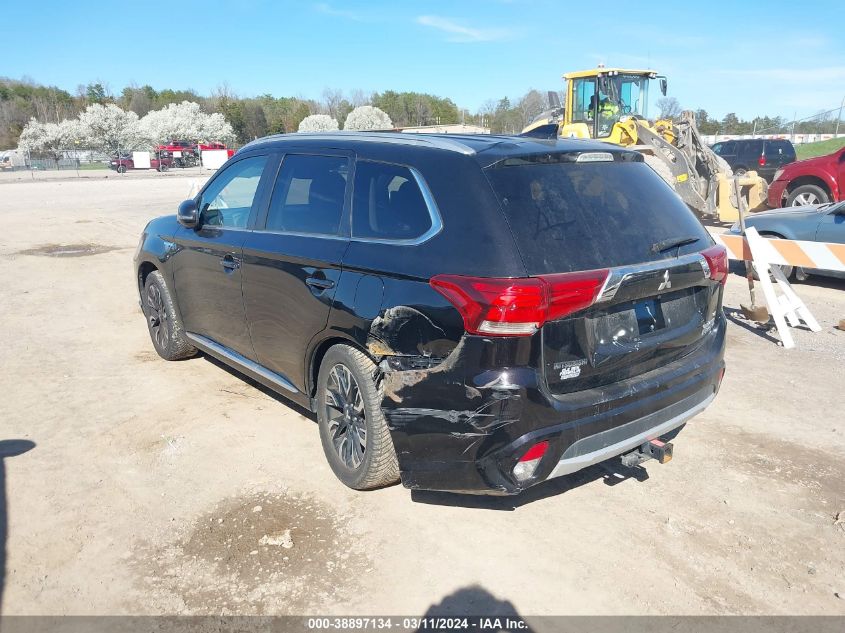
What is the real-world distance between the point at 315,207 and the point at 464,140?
991 mm

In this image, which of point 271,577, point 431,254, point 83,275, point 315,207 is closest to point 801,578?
point 431,254

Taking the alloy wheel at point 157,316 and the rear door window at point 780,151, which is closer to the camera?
the alloy wheel at point 157,316

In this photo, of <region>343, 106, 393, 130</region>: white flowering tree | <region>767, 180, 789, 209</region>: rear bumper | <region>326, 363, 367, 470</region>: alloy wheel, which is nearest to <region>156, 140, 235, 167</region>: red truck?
<region>343, 106, 393, 130</region>: white flowering tree

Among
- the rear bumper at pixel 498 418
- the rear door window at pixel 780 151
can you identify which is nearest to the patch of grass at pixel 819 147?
the rear door window at pixel 780 151

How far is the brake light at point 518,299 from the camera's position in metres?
2.85

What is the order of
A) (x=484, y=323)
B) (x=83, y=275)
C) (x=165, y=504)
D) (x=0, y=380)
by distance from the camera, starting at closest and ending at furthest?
(x=484, y=323) < (x=165, y=504) < (x=0, y=380) < (x=83, y=275)

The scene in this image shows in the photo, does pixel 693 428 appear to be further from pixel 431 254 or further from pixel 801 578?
pixel 431 254

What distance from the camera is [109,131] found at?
263 ft

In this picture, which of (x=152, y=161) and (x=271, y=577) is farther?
(x=152, y=161)

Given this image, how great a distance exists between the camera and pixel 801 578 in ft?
10.0

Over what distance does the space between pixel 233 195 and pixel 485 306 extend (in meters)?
2.80

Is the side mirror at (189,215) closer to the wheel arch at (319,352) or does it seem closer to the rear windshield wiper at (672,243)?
the wheel arch at (319,352)

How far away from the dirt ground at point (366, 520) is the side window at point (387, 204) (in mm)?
1491

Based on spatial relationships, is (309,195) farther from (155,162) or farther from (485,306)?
(155,162)
